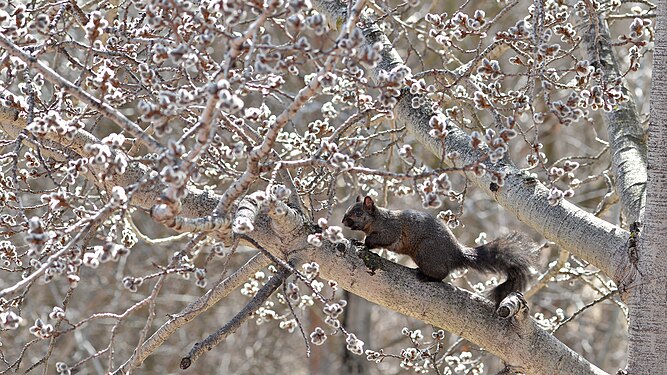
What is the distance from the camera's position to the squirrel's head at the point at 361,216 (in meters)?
4.02

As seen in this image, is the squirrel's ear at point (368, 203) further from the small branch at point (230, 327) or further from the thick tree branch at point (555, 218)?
the small branch at point (230, 327)

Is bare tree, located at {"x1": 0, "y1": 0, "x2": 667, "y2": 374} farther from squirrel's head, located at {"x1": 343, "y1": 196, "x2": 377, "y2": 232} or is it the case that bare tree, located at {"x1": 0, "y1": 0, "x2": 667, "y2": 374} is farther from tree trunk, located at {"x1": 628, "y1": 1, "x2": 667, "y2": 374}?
squirrel's head, located at {"x1": 343, "y1": 196, "x2": 377, "y2": 232}

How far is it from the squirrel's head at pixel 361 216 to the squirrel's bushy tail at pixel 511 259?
64cm

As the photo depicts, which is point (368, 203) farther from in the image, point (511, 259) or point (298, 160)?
→ point (298, 160)

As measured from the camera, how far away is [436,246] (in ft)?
12.0

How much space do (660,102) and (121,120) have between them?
1770 mm

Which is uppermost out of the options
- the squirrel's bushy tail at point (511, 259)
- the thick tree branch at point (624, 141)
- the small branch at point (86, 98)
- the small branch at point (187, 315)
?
the thick tree branch at point (624, 141)

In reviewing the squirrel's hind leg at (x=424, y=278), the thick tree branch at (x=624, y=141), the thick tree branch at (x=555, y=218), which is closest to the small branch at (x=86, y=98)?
the thick tree branch at (x=555, y=218)

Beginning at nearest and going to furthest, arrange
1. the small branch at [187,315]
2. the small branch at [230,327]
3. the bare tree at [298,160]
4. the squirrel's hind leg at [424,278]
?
the bare tree at [298,160] < the small branch at [187,315] < the small branch at [230,327] < the squirrel's hind leg at [424,278]

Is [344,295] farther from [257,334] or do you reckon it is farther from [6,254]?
[6,254]

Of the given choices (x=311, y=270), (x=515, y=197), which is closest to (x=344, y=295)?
(x=515, y=197)

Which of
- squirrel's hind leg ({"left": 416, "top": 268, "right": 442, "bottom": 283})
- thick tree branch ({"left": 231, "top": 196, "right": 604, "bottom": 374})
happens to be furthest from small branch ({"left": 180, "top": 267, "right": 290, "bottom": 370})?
squirrel's hind leg ({"left": 416, "top": 268, "right": 442, "bottom": 283})

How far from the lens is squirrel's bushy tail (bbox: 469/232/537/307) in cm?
347

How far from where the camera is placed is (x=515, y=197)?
309 cm
